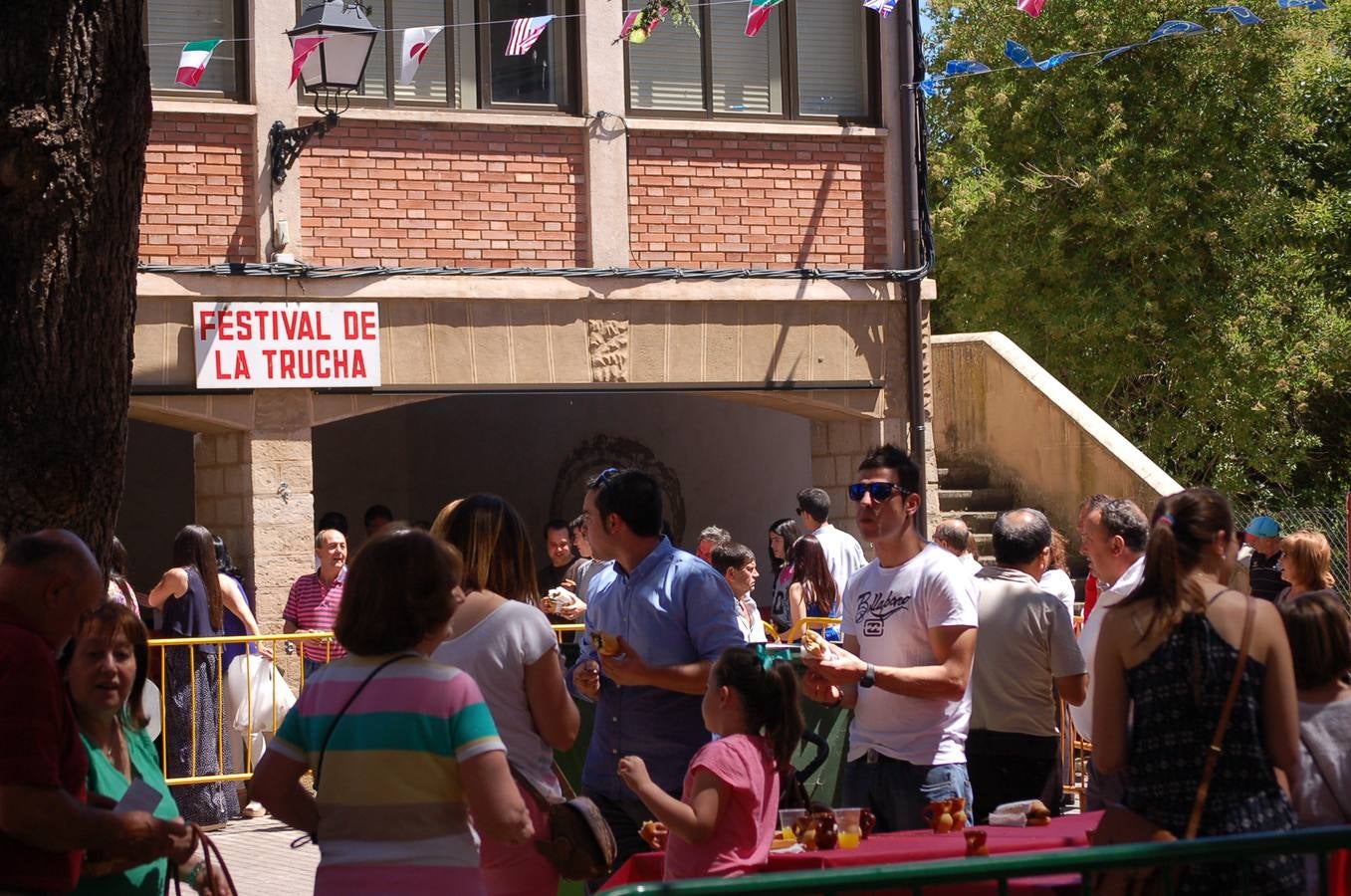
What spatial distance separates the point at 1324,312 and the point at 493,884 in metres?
21.6

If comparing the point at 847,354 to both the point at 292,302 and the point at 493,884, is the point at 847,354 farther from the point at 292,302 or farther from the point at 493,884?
the point at 493,884

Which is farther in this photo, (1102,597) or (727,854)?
(1102,597)

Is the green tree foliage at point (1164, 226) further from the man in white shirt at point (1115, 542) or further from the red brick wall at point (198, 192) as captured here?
the man in white shirt at point (1115, 542)

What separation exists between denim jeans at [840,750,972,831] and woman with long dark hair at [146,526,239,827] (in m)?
5.65

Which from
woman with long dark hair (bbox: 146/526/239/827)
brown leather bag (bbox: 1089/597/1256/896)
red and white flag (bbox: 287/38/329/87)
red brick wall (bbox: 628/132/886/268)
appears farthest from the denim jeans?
red brick wall (bbox: 628/132/886/268)

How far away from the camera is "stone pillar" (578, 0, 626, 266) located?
48.2 feet

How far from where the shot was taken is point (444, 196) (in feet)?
46.9

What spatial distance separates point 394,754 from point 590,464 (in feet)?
55.5

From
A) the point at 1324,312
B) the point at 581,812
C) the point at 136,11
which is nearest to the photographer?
the point at 581,812

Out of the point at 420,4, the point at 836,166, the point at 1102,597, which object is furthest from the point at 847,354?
the point at 1102,597

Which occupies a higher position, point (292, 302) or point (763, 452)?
point (292, 302)

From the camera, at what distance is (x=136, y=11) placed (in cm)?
589

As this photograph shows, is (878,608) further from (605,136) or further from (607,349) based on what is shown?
(605,136)

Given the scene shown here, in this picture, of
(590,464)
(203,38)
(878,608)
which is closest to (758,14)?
(203,38)
